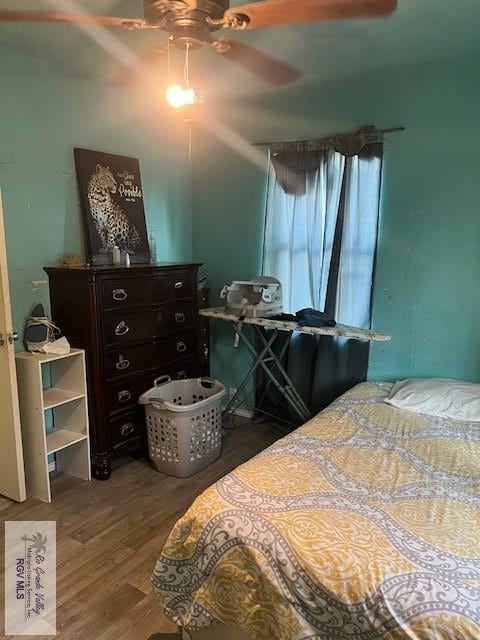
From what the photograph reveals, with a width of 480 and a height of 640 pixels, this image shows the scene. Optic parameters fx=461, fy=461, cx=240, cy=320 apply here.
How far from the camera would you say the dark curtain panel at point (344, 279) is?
2.98 metres

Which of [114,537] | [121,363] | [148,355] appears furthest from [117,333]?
[114,537]

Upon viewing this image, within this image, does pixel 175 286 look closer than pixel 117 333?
No

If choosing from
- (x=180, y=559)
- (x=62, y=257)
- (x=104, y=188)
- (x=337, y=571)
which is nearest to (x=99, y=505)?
(x=180, y=559)

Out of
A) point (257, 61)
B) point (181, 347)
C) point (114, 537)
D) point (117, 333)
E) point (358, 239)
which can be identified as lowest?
→ point (114, 537)

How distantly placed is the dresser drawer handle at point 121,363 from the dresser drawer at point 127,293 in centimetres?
31

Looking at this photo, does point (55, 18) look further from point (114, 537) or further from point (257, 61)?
point (114, 537)

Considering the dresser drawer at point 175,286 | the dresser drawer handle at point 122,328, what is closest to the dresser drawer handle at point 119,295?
the dresser drawer handle at point 122,328

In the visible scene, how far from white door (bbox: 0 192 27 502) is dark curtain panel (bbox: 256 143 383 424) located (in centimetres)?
184

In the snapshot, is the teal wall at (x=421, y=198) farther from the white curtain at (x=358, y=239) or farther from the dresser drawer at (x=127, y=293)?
the dresser drawer at (x=127, y=293)

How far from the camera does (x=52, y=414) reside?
2832 mm

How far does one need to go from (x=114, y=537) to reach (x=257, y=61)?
2.43 m

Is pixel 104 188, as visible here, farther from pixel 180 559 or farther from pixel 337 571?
pixel 337 571

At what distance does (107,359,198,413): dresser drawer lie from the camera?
2737 mm

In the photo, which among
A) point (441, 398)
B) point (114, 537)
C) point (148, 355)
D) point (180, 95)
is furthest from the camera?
point (148, 355)
